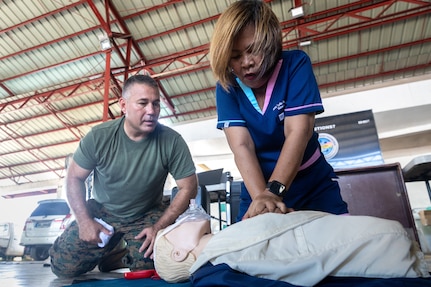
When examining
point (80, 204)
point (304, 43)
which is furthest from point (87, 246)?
point (304, 43)

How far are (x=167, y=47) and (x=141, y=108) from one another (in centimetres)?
593

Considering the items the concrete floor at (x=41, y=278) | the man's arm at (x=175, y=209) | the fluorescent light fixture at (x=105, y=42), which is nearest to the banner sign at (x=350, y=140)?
the concrete floor at (x=41, y=278)

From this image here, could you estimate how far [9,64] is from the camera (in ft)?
25.9

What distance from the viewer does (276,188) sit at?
830 mm

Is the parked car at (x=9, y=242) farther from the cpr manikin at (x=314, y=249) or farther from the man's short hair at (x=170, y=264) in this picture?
the cpr manikin at (x=314, y=249)

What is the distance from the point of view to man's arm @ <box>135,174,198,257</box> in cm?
162

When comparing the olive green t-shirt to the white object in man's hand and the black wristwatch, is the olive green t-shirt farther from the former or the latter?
the black wristwatch

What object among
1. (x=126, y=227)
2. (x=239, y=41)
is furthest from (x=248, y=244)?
(x=126, y=227)

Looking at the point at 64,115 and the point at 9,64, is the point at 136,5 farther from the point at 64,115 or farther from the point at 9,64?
the point at 64,115

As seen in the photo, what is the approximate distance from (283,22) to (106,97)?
13.8 feet

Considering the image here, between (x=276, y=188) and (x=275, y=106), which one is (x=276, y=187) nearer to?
(x=276, y=188)

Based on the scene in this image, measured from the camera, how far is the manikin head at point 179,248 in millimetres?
928

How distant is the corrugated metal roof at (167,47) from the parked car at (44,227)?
2.95 metres

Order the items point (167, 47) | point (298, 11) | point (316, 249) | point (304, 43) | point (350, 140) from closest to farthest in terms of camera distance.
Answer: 1. point (316, 249)
2. point (350, 140)
3. point (298, 11)
4. point (304, 43)
5. point (167, 47)
